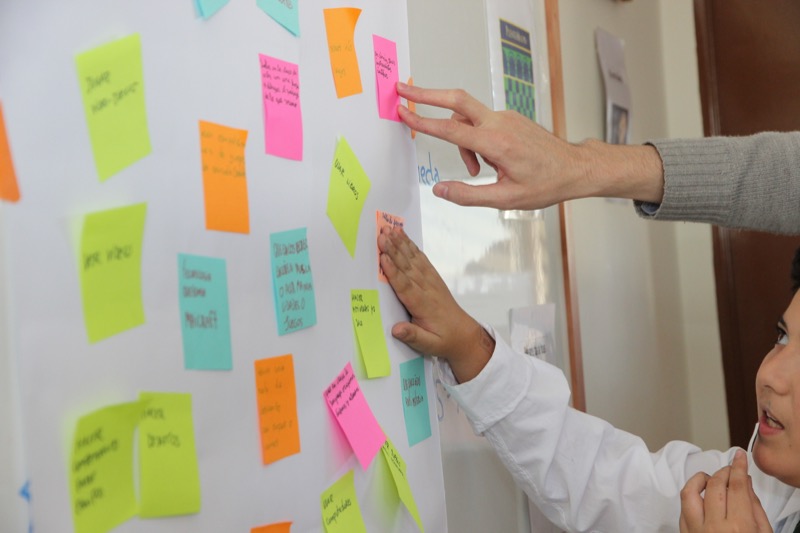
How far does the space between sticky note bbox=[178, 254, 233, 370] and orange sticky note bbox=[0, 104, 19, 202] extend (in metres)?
0.18

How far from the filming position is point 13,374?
1.84ft

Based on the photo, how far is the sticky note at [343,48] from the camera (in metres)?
0.97

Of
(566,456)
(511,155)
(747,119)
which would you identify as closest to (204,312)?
(511,155)

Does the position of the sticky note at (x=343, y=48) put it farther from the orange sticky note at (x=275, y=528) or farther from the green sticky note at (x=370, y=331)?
the orange sticky note at (x=275, y=528)

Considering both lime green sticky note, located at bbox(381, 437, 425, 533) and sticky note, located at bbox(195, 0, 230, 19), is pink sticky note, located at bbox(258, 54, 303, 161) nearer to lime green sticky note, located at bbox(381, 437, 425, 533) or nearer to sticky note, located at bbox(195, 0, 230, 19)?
sticky note, located at bbox(195, 0, 230, 19)

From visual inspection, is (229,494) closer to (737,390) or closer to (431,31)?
(431,31)

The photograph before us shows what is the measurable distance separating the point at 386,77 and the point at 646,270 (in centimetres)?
137

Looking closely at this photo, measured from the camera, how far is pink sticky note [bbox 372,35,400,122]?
106 cm

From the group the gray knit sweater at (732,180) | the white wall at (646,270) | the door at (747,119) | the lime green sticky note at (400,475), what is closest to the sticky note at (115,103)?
the lime green sticky note at (400,475)

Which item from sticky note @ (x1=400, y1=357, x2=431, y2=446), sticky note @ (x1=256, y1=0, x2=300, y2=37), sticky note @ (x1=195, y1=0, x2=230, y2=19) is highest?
sticky note @ (x1=256, y1=0, x2=300, y2=37)

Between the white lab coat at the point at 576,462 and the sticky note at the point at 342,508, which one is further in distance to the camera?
the white lab coat at the point at 576,462

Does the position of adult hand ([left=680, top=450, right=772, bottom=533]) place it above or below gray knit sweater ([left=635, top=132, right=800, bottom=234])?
below

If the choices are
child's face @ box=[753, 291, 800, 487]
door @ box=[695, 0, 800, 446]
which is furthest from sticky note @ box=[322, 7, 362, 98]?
door @ box=[695, 0, 800, 446]

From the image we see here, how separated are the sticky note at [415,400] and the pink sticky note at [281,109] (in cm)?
35
